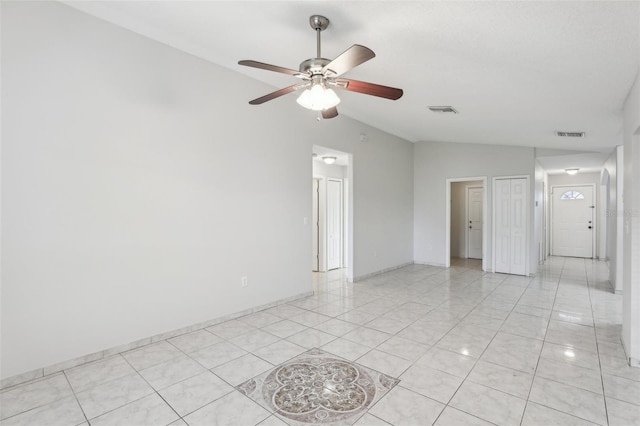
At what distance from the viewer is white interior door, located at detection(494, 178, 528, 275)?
636 centimetres

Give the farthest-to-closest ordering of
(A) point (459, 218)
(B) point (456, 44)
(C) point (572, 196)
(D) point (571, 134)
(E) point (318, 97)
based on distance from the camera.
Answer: (C) point (572, 196)
(A) point (459, 218)
(D) point (571, 134)
(B) point (456, 44)
(E) point (318, 97)

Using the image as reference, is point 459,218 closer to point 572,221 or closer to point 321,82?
point 572,221

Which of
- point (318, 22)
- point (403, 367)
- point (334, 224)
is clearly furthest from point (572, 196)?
point (318, 22)

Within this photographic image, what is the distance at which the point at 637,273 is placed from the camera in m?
2.78

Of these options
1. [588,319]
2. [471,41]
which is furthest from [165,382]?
[588,319]

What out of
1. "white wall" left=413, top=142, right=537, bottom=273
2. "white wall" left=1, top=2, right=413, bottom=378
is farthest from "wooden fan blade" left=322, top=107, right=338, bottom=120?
"white wall" left=413, top=142, right=537, bottom=273

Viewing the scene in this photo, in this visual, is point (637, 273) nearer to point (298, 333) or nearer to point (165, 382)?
point (298, 333)

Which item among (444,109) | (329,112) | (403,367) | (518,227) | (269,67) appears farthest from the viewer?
(518,227)

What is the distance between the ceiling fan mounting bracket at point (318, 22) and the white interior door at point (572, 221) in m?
9.77

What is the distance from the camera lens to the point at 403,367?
2.67m

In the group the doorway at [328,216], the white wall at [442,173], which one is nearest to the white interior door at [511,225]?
the white wall at [442,173]

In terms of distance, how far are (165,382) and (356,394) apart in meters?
1.50

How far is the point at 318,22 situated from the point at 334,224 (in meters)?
4.96

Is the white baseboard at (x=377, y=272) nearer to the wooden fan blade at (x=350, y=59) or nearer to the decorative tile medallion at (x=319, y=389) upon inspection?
the decorative tile medallion at (x=319, y=389)
